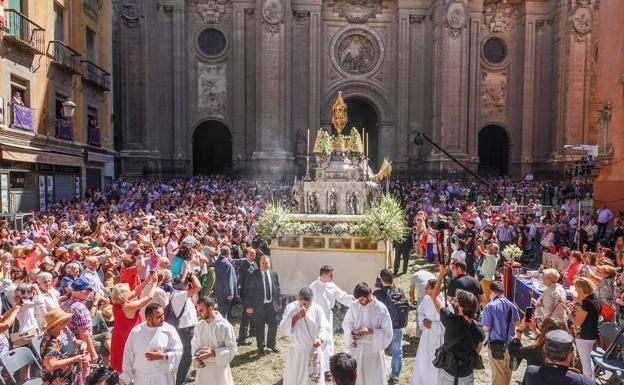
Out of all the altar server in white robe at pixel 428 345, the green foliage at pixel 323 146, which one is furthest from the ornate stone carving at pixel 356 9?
the altar server in white robe at pixel 428 345

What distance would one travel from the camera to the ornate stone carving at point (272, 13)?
31.7 meters

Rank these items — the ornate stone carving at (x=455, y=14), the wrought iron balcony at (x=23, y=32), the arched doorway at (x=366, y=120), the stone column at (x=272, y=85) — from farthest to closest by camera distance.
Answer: the arched doorway at (x=366, y=120), the ornate stone carving at (x=455, y=14), the stone column at (x=272, y=85), the wrought iron balcony at (x=23, y=32)

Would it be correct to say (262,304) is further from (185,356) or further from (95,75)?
(95,75)

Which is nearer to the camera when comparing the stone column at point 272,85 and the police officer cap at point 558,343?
the police officer cap at point 558,343

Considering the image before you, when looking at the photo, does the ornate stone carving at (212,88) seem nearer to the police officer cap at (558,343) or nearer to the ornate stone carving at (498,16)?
the ornate stone carving at (498,16)

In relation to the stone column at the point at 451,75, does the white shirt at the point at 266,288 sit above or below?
below

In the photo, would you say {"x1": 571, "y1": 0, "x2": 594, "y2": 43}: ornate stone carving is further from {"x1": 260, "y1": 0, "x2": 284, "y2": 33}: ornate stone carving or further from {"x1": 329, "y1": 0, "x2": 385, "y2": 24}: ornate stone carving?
{"x1": 260, "y1": 0, "x2": 284, "y2": 33}: ornate stone carving

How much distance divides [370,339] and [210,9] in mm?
31626

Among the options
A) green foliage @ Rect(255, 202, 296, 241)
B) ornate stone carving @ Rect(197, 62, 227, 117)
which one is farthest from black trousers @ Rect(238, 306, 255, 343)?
ornate stone carving @ Rect(197, 62, 227, 117)

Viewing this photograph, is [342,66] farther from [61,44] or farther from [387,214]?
[387,214]

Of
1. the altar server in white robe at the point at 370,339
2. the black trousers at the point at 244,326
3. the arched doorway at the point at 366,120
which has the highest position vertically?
the arched doorway at the point at 366,120

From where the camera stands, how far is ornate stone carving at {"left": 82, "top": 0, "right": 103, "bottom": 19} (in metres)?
23.8

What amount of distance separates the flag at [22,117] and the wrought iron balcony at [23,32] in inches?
86.9

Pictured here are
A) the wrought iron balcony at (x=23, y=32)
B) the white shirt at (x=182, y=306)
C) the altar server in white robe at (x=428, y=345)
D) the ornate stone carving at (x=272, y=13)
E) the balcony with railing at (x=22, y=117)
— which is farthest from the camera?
the ornate stone carving at (x=272, y=13)
